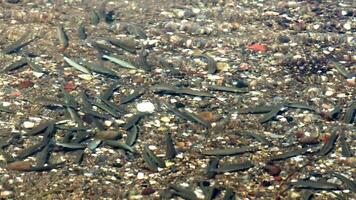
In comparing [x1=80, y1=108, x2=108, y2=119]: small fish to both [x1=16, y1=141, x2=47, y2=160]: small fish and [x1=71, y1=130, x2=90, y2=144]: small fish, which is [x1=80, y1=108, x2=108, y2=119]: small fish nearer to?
[x1=71, y1=130, x2=90, y2=144]: small fish

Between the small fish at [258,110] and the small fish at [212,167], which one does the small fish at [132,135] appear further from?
the small fish at [258,110]

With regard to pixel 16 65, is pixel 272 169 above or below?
below

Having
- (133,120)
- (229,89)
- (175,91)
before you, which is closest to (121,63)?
(175,91)

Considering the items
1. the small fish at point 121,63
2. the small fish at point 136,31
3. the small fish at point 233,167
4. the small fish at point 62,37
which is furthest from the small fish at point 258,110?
the small fish at point 62,37

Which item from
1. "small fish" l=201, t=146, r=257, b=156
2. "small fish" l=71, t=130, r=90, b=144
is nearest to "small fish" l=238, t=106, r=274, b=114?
"small fish" l=201, t=146, r=257, b=156

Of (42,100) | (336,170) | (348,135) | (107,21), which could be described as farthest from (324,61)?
(42,100)

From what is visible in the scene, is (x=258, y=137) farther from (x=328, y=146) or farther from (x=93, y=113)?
(x=93, y=113)

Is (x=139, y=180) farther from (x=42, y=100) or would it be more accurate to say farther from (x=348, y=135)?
(x=348, y=135)
